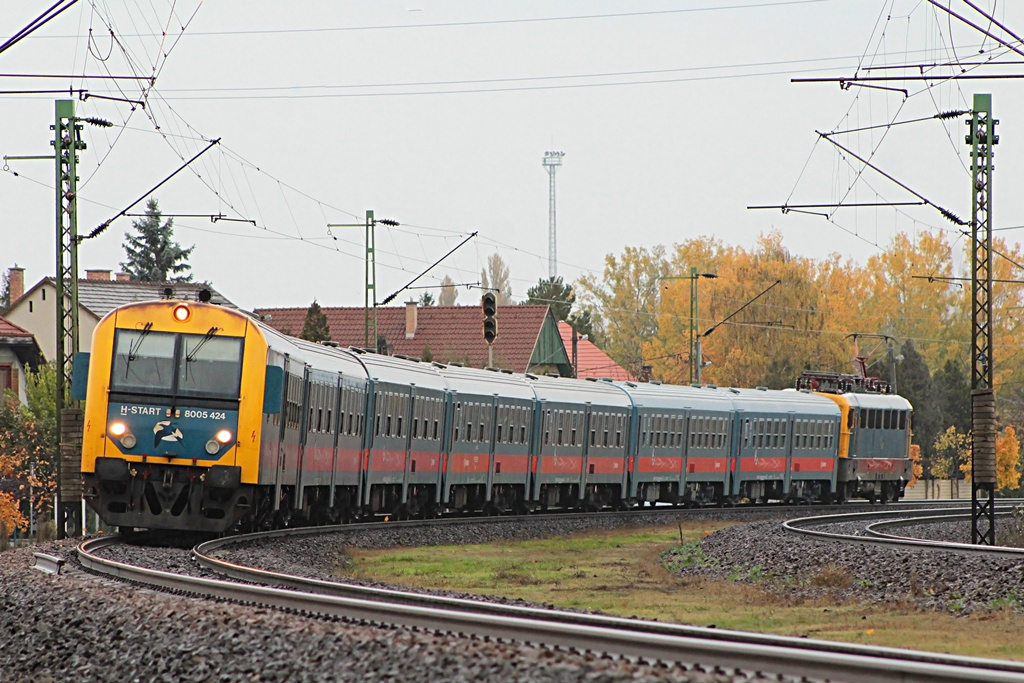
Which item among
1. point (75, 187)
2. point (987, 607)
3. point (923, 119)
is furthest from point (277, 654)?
point (923, 119)

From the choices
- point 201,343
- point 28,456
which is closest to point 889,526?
point 201,343

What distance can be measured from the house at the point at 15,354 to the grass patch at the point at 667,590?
Answer: 27.1 m

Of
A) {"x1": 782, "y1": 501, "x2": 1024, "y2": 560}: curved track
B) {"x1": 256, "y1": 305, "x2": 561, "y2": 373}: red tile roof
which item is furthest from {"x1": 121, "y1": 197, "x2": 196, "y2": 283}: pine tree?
{"x1": 782, "y1": 501, "x2": 1024, "y2": 560}: curved track

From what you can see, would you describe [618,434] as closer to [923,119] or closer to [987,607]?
[923,119]

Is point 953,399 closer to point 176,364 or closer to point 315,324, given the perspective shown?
point 315,324

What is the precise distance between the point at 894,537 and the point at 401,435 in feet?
32.1

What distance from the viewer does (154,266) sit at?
3848 inches

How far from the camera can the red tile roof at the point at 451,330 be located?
252 ft

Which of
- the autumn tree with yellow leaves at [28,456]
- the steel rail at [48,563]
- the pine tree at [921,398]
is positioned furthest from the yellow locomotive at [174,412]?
the pine tree at [921,398]

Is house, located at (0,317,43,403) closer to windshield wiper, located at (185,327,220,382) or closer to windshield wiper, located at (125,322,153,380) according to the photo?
windshield wiper, located at (125,322,153,380)

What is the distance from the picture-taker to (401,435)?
30938mm

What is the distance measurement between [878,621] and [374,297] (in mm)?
25606

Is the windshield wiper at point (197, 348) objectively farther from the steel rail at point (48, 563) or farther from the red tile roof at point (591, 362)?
the red tile roof at point (591, 362)

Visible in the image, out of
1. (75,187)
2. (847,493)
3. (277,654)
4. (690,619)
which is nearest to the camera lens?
(277,654)
